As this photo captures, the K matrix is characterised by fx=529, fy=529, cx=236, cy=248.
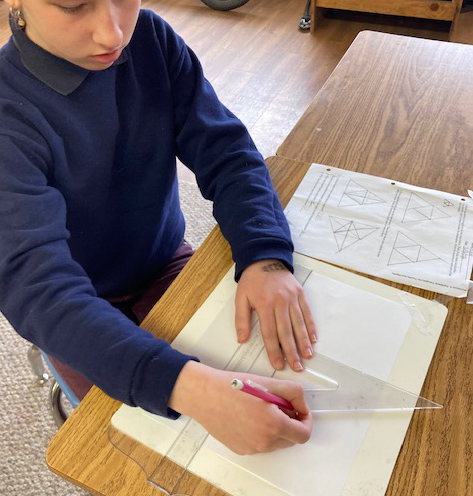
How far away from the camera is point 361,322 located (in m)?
0.57

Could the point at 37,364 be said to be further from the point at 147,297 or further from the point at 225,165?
the point at 225,165

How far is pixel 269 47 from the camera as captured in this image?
2586 millimetres

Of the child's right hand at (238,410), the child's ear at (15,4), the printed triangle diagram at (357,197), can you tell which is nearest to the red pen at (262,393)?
the child's right hand at (238,410)

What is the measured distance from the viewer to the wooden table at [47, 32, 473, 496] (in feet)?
1.49

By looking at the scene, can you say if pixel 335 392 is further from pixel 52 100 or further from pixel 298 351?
pixel 52 100

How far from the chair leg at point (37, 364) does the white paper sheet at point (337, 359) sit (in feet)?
2.18

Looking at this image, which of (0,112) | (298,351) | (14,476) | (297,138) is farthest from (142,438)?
(14,476)

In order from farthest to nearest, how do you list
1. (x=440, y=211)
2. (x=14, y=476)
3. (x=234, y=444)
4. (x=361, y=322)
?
(x=14, y=476)
(x=440, y=211)
(x=361, y=322)
(x=234, y=444)

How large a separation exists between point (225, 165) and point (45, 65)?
0.26m

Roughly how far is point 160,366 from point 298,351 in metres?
0.14

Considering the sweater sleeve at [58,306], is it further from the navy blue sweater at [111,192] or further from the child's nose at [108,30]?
the child's nose at [108,30]

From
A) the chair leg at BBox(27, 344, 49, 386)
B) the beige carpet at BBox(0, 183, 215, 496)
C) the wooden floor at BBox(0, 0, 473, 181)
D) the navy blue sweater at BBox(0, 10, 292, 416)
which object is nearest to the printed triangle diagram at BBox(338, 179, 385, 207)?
the navy blue sweater at BBox(0, 10, 292, 416)

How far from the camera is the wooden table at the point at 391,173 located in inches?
17.9

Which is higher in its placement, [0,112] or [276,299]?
[0,112]
